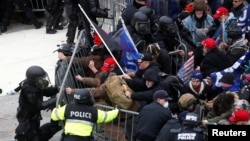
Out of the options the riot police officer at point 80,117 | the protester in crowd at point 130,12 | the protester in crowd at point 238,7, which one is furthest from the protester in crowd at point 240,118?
the protester in crowd at point 130,12

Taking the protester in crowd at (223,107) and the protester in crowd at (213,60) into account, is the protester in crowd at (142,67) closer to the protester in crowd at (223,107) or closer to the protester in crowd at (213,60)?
the protester in crowd at (213,60)

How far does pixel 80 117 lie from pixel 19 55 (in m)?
5.71

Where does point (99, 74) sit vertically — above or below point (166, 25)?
below

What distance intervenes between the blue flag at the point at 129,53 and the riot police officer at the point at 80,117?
1.67m

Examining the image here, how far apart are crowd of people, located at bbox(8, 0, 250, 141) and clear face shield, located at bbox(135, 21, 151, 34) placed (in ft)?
0.05

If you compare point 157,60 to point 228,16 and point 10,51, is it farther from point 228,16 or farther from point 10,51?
point 10,51

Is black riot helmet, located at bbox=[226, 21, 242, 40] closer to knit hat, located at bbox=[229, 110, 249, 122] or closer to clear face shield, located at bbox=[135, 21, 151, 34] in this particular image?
clear face shield, located at bbox=[135, 21, 151, 34]

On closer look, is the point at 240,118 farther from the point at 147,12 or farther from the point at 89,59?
the point at 147,12

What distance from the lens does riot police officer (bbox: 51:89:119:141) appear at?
7.42 metres

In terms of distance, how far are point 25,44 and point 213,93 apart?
21.0 feet

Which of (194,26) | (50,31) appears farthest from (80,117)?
(50,31)

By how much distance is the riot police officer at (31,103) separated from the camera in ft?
26.9

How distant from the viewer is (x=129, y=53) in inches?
359

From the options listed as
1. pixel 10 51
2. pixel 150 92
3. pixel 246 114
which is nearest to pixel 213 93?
pixel 150 92
